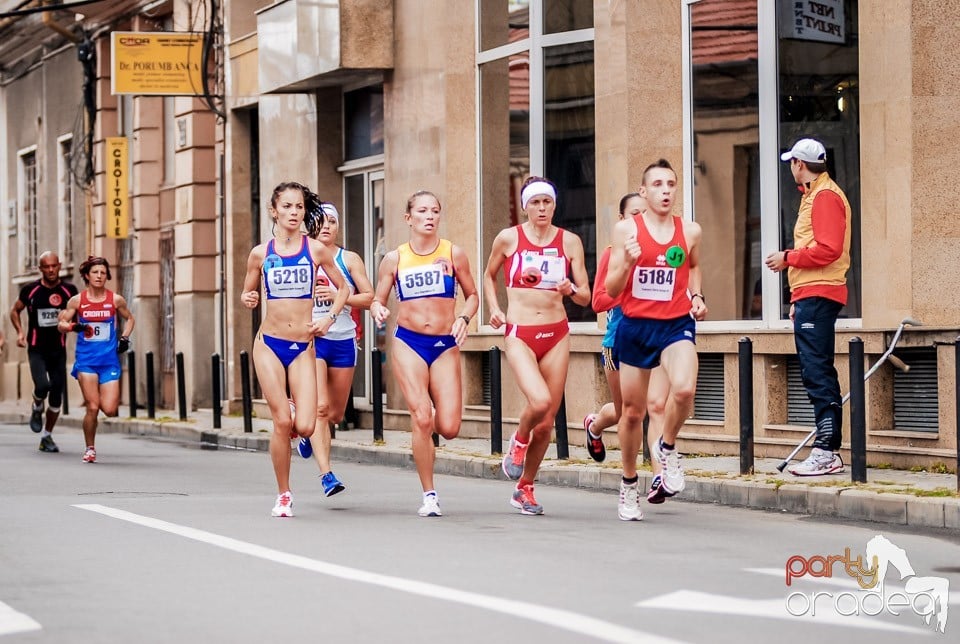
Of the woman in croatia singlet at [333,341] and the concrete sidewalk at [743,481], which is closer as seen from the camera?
the concrete sidewalk at [743,481]

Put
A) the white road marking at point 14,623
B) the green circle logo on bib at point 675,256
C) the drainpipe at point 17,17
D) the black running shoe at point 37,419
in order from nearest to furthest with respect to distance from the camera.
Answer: the white road marking at point 14,623 → the green circle logo on bib at point 675,256 → the black running shoe at point 37,419 → the drainpipe at point 17,17

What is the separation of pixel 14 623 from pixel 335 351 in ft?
20.2

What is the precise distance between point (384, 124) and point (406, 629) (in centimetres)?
1523

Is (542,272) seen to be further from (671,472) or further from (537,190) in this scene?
(671,472)

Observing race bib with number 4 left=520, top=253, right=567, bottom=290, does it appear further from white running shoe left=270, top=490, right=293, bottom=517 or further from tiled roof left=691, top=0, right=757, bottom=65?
tiled roof left=691, top=0, right=757, bottom=65

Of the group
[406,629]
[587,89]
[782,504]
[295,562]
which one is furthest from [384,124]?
[406,629]

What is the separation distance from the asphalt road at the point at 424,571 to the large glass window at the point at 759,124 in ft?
10.9

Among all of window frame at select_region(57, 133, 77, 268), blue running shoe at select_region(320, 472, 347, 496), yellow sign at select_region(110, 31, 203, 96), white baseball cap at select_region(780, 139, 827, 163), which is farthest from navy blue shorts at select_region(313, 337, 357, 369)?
window frame at select_region(57, 133, 77, 268)

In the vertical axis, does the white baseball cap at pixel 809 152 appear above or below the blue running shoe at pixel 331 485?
above

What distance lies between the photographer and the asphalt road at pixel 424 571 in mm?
6578

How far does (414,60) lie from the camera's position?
20.5m

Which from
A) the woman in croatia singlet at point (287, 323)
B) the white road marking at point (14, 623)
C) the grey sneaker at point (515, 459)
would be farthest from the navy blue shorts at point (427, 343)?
the white road marking at point (14, 623)

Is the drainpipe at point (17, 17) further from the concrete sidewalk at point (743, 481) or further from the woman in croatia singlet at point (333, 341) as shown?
the woman in croatia singlet at point (333, 341)

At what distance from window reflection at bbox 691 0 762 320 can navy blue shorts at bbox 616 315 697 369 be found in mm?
4936
